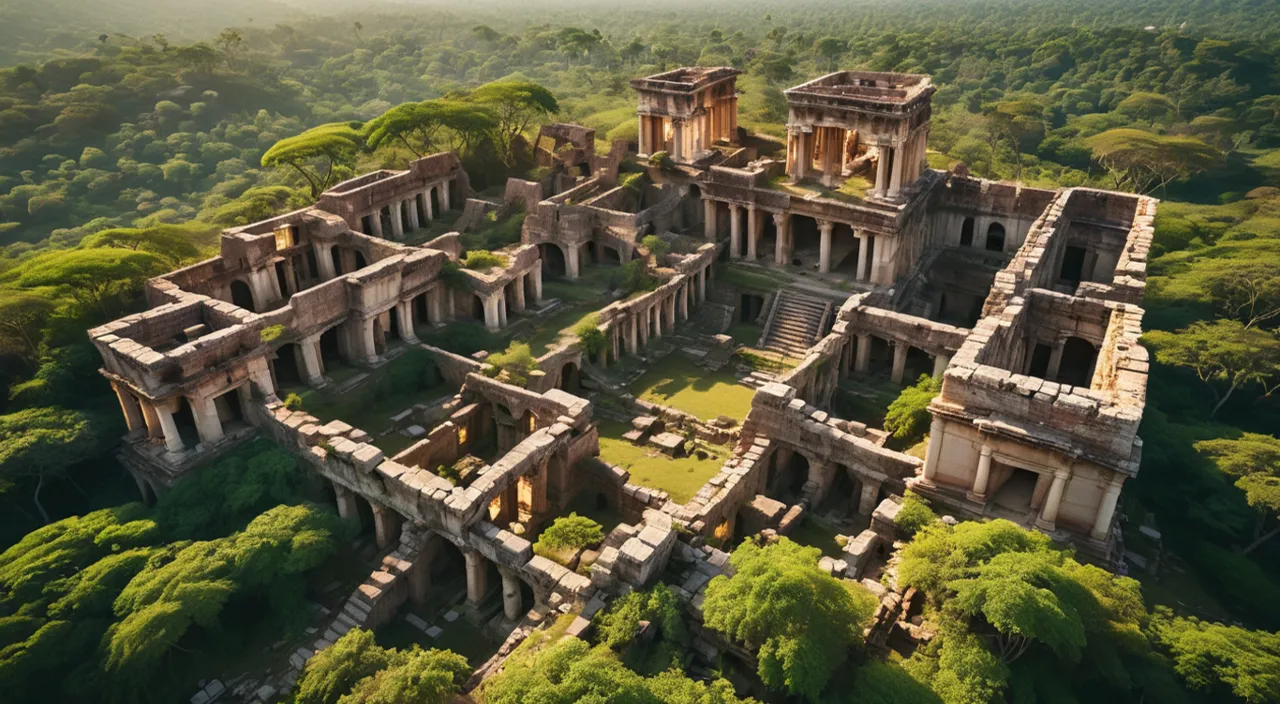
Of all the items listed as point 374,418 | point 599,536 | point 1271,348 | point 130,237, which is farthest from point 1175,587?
point 130,237

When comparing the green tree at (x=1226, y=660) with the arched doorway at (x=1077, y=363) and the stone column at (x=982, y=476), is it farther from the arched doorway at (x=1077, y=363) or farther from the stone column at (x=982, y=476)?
the arched doorway at (x=1077, y=363)

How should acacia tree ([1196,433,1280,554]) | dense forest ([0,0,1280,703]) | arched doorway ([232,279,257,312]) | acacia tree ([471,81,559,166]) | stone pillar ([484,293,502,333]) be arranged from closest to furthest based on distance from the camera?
1. dense forest ([0,0,1280,703])
2. acacia tree ([1196,433,1280,554])
3. stone pillar ([484,293,502,333])
4. arched doorway ([232,279,257,312])
5. acacia tree ([471,81,559,166])

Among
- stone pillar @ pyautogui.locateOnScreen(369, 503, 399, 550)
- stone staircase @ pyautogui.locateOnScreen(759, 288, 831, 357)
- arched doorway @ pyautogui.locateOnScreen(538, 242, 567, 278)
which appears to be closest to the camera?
stone pillar @ pyautogui.locateOnScreen(369, 503, 399, 550)

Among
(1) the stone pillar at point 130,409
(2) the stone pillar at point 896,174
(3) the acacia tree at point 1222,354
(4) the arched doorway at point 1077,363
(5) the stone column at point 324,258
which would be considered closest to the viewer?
(1) the stone pillar at point 130,409

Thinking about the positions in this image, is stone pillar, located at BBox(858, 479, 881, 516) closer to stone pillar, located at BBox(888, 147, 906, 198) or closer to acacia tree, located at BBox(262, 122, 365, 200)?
stone pillar, located at BBox(888, 147, 906, 198)

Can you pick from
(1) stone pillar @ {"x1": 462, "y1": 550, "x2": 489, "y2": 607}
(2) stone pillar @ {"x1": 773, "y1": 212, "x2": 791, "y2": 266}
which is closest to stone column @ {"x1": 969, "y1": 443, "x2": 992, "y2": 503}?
(1) stone pillar @ {"x1": 462, "y1": 550, "x2": 489, "y2": 607}

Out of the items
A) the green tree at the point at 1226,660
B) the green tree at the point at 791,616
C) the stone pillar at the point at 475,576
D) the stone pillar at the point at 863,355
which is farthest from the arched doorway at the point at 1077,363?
the stone pillar at the point at 475,576
